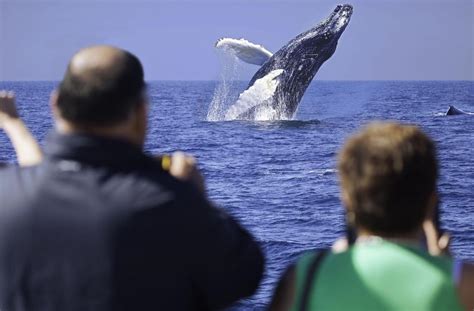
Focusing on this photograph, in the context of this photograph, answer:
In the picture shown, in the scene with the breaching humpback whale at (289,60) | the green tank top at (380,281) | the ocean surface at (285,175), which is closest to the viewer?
the green tank top at (380,281)

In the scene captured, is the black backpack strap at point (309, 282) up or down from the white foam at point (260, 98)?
up

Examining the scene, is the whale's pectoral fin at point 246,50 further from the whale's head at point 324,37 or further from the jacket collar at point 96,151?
the jacket collar at point 96,151

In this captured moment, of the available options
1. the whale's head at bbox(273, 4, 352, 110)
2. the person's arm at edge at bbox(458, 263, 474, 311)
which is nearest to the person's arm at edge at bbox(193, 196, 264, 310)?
the person's arm at edge at bbox(458, 263, 474, 311)

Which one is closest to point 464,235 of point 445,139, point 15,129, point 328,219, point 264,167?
point 328,219

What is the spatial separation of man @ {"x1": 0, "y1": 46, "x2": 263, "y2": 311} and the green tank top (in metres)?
0.19

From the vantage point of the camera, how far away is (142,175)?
2285mm

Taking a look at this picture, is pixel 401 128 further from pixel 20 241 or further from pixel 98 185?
pixel 20 241

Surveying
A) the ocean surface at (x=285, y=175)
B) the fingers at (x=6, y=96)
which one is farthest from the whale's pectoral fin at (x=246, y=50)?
the fingers at (x=6, y=96)

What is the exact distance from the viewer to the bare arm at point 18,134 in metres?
2.58

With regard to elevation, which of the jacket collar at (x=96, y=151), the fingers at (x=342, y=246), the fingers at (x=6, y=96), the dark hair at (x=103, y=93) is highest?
the dark hair at (x=103, y=93)

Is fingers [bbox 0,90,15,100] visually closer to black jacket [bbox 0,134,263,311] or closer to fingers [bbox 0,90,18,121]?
fingers [bbox 0,90,18,121]

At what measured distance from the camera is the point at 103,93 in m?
2.29

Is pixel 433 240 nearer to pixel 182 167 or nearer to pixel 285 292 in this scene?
pixel 285 292

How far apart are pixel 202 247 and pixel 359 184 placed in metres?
0.41
